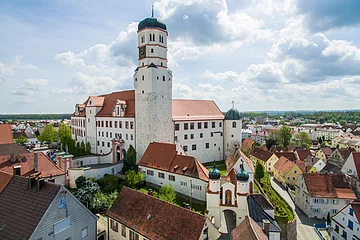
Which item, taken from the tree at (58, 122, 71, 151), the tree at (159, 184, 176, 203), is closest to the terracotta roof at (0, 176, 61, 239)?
the tree at (159, 184, 176, 203)

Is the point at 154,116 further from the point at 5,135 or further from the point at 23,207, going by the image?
the point at 23,207

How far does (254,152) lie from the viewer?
6169 cm

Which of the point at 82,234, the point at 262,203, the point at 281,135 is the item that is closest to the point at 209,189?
the point at 262,203

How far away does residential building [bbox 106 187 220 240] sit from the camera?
15234 mm

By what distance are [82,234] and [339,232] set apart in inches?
1067

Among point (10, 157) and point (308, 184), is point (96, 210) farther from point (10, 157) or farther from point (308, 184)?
point (308, 184)

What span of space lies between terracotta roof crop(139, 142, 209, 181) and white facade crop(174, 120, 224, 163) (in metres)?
6.62

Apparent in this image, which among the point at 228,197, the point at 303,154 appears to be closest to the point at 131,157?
the point at 228,197

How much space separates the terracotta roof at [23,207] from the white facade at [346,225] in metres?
28.4

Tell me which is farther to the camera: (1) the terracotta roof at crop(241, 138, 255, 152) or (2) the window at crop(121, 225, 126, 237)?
(1) the terracotta roof at crop(241, 138, 255, 152)

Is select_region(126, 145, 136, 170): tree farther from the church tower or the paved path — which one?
the paved path

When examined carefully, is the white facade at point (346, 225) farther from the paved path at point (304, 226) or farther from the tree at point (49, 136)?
the tree at point (49, 136)

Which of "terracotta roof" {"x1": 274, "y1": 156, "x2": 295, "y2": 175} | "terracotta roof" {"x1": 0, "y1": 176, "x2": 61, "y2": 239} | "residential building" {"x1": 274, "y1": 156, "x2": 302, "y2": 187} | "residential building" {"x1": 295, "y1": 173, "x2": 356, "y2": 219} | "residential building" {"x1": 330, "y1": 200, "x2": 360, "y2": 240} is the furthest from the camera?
"terracotta roof" {"x1": 274, "y1": 156, "x2": 295, "y2": 175}

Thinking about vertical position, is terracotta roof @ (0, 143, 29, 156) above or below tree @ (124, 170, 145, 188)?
above
